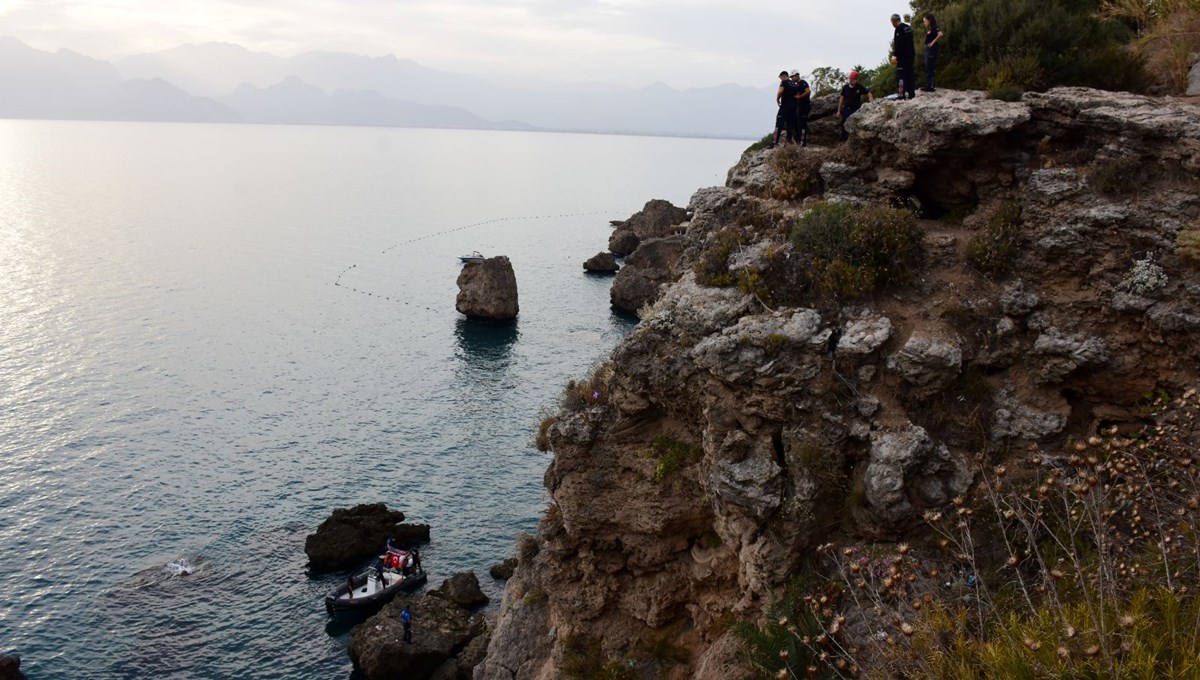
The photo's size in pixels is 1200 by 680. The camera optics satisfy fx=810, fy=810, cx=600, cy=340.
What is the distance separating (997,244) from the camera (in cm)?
2020

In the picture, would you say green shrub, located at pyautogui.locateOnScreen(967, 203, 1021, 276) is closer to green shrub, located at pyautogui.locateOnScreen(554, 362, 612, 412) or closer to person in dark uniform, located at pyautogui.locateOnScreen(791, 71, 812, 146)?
person in dark uniform, located at pyautogui.locateOnScreen(791, 71, 812, 146)

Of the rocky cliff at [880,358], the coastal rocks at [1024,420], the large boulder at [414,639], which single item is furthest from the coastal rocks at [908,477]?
the large boulder at [414,639]

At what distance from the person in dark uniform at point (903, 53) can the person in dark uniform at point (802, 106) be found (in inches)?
115

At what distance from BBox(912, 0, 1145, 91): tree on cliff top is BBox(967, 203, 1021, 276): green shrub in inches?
189

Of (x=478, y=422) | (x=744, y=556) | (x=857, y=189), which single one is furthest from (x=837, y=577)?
(x=478, y=422)

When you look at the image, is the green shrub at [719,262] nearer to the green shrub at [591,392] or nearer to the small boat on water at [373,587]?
the green shrub at [591,392]

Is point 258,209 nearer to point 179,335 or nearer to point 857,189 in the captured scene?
point 179,335

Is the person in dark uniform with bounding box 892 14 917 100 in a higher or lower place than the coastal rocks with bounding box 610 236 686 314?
higher

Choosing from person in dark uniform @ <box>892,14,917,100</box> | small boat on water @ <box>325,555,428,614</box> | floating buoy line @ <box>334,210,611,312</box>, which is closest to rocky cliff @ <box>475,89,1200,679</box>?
person in dark uniform @ <box>892,14,917,100</box>

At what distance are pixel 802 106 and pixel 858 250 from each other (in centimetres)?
865

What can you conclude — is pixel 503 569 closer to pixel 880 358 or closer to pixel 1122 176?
pixel 880 358

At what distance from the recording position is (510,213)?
180750 mm

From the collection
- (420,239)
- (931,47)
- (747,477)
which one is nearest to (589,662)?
(747,477)

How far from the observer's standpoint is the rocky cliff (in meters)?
18.4
